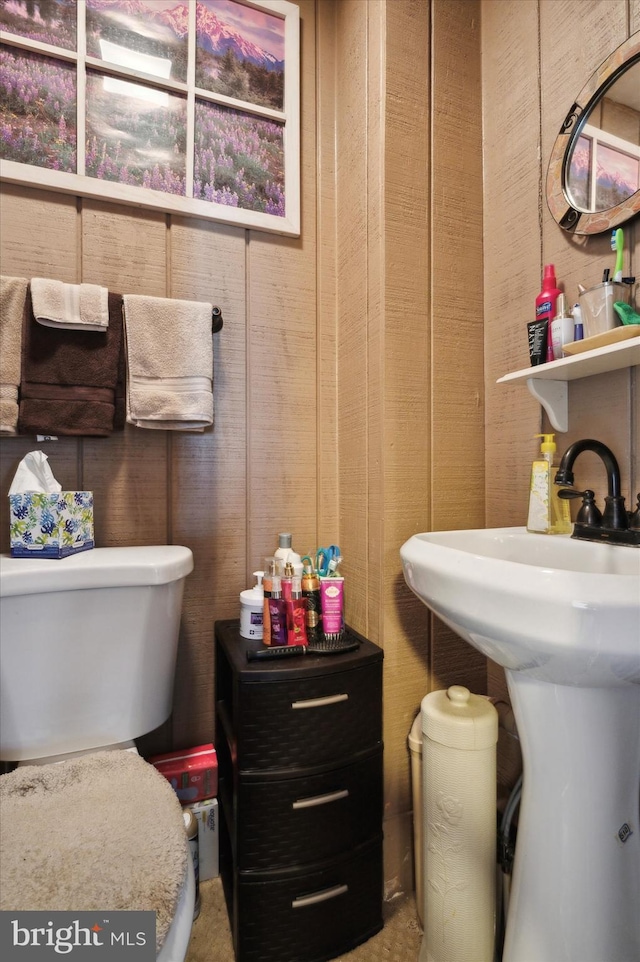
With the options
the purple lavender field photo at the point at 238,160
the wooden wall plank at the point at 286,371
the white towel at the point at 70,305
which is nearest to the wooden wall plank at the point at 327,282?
the wooden wall plank at the point at 286,371

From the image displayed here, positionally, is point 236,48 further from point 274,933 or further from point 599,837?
point 274,933

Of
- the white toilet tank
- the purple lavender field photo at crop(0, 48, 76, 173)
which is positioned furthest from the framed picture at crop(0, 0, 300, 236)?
the white toilet tank

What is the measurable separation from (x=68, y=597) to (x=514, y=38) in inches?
64.8

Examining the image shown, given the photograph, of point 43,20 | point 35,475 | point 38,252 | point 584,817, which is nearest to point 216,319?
point 38,252

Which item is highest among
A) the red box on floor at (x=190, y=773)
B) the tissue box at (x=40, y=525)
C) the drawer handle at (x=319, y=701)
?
the tissue box at (x=40, y=525)

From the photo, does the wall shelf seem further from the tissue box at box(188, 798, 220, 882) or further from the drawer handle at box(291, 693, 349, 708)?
the tissue box at box(188, 798, 220, 882)

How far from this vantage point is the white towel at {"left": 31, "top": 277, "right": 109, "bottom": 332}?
103 centimetres

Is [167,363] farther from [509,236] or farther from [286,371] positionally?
[509,236]

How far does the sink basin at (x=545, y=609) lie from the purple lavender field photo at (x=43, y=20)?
1.46m

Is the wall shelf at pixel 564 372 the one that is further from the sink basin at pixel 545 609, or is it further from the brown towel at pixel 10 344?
the brown towel at pixel 10 344

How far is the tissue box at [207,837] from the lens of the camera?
1.13 m

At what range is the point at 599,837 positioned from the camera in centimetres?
71

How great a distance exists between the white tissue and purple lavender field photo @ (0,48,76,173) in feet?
2.28

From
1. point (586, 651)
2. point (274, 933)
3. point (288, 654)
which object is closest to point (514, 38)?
point (586, 651)
